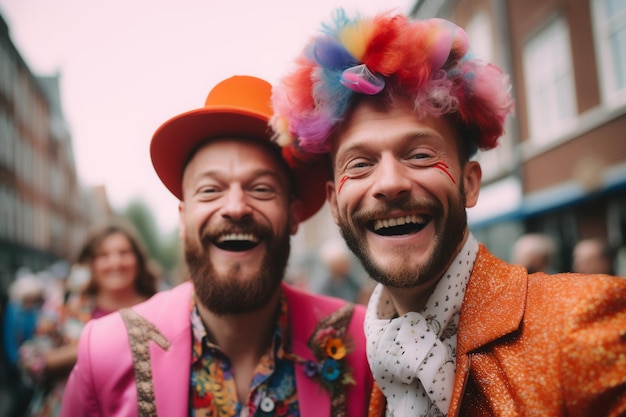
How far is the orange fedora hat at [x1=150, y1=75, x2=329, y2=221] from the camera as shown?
2.09 meters

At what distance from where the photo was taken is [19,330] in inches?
226

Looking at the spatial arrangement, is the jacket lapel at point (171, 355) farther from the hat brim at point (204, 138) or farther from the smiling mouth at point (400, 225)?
the smiling mouth at point (400, 225)

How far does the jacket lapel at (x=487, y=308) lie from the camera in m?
1.40

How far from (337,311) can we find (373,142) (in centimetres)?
95

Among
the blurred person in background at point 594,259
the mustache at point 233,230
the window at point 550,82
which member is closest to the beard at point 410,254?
the mustache at point 233,230

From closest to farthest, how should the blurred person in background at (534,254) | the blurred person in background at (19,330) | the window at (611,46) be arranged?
the blurred person in background at (534,254)
the blurred person in background at (19,330)
the window at (611,46)

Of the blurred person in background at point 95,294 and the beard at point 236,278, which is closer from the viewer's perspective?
the beard at point 236,278

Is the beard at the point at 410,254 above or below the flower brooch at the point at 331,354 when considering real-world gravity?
above

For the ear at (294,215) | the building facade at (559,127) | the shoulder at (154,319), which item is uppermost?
the building facade at (559,127)

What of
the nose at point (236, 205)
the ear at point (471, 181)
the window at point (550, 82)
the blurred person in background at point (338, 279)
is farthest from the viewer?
the window at point (550, 82)

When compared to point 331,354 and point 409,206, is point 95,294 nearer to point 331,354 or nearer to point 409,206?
point 331,354

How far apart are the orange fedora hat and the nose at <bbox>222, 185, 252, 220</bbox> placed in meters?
0.24

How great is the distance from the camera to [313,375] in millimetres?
2008

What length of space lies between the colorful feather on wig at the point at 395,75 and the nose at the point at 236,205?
38 centimetres
